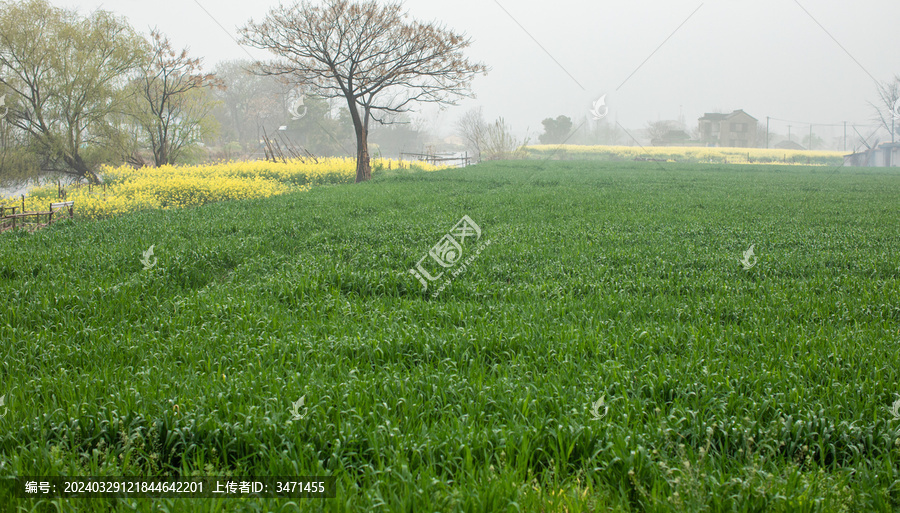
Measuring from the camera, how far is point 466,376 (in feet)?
12.2

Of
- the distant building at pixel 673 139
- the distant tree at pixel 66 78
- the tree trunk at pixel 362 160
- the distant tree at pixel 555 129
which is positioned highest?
the distant tree at pixel 555 129

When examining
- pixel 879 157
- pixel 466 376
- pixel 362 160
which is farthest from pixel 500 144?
pixel 466 376

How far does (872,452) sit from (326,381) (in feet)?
10.9

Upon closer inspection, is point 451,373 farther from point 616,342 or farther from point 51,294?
point 51,294

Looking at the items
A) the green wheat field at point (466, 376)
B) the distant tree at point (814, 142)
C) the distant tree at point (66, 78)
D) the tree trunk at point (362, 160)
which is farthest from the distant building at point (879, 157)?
the distant tree at point (814, 142)

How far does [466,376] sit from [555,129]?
98.7 metres

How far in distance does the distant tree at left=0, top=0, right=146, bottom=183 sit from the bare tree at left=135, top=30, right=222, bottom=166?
1.05m

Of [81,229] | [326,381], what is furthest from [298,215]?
[326,381]

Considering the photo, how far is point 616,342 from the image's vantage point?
409 cm

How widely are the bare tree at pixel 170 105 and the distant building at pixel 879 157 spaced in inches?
2855

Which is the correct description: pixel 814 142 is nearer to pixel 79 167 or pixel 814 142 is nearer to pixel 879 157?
pixel 879 157

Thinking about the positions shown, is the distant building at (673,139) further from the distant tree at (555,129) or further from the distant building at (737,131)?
the distant tree at (555,129)

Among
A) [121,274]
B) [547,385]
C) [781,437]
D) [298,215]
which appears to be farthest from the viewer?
[298,215]

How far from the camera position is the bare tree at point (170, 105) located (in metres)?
27.7
